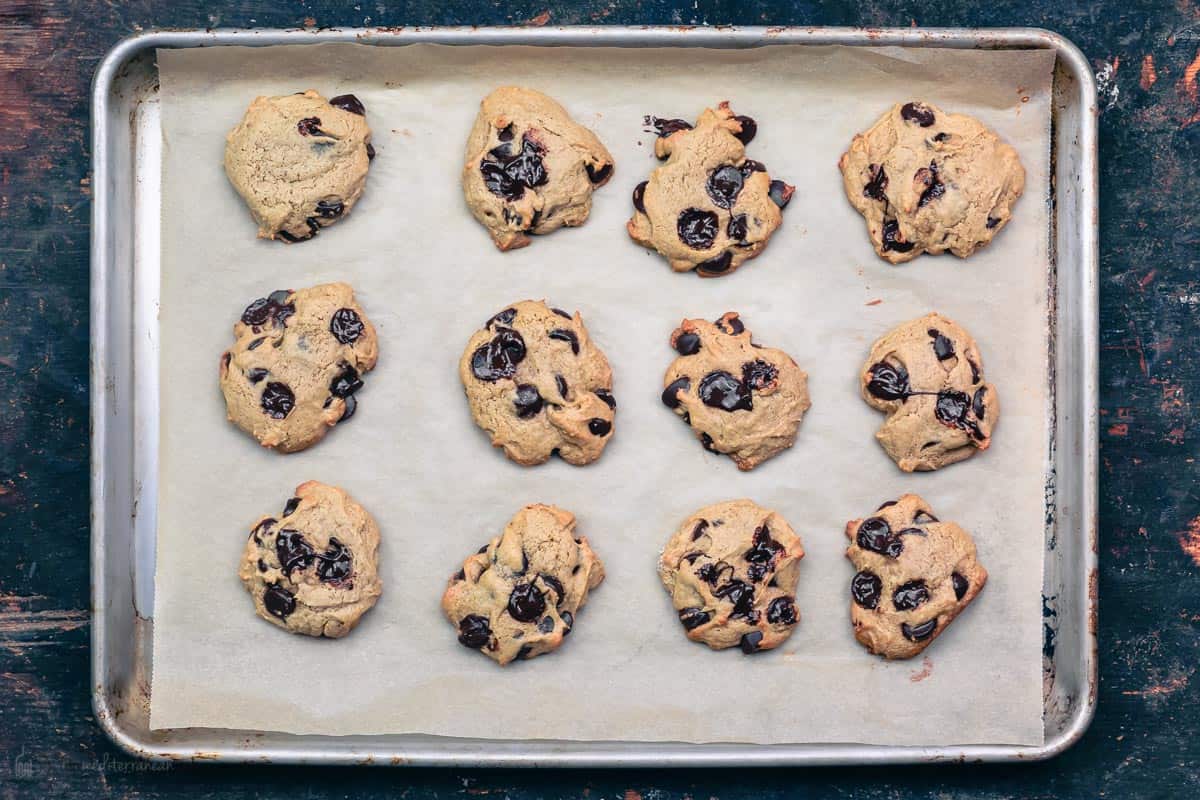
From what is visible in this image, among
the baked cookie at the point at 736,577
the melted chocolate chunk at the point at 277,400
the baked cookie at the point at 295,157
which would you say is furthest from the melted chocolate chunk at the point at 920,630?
the baked cookie at the point at 295,157

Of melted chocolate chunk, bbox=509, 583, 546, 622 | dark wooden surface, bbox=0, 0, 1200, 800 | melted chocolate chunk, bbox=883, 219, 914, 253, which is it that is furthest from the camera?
dark wooden surface, bbox=0, 0, 1200, 800

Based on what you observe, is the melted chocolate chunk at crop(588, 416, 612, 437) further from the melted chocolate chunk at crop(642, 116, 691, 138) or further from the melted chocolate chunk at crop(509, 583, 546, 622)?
the melted chocolate chunk at crop(642, 116, 691, 138)

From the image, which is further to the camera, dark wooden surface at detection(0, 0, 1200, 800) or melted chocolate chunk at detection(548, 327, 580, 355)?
dark wooden surface at detection(0, 0, 1200, 800)

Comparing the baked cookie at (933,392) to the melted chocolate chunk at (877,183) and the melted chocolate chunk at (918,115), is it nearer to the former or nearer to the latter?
the melted chocolate chunk at (877,183)

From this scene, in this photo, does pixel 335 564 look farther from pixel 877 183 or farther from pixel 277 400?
pixel 877 183

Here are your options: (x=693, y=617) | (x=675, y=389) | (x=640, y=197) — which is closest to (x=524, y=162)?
(x=640, y=197)

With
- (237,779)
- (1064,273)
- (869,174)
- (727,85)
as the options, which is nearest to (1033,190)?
(1064,273)

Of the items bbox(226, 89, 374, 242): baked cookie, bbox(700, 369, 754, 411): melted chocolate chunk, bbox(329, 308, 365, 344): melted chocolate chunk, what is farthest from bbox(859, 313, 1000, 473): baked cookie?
bbox(226, 89, 374, 242): baked cookie
